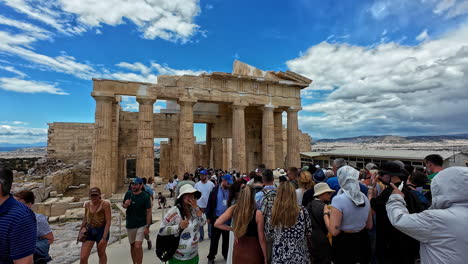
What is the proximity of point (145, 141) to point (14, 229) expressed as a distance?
12.9 meters

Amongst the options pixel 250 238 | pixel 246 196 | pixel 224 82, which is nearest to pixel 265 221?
pixel 250 238

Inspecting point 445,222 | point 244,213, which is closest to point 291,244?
point 244,213

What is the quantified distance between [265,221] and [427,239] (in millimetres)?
1610

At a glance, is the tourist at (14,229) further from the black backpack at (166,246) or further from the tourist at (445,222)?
the tourist at (445,222)

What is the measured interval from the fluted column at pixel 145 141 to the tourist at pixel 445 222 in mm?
13934

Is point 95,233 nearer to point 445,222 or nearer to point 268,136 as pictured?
point 445,222

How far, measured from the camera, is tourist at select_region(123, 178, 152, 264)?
178 inches

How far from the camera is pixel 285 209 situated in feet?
8.71

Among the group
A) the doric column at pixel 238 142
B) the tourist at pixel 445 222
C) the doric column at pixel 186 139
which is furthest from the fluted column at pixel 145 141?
the tourist at pixel 445 222

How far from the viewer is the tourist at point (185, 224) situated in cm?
288

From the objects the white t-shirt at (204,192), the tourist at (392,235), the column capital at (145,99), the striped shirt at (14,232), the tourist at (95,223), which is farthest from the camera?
the column capital at (145,99)

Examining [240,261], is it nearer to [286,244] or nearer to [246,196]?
[286,244]

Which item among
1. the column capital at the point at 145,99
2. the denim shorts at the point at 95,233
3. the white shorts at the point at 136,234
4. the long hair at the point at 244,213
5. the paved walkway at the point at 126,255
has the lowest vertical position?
the paved walkway at the point at 126,255

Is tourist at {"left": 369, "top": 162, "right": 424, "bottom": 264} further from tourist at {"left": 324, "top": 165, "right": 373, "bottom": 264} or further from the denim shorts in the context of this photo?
→ the denim shorts
